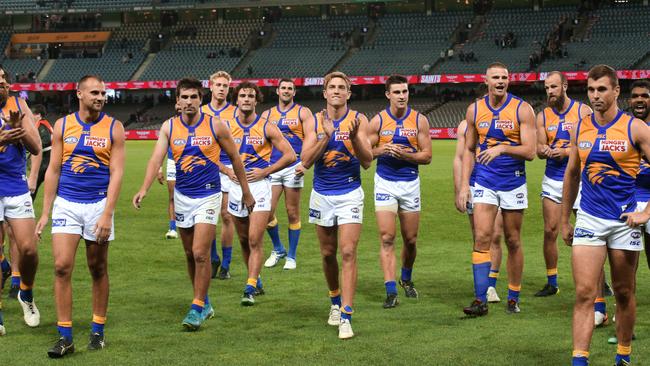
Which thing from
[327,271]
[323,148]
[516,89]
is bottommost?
[516,89]

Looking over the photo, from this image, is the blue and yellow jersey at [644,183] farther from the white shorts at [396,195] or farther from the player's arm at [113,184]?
the player's arm at [113,184]

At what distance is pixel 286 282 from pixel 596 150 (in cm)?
544

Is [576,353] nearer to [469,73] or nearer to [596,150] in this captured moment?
[596,150]

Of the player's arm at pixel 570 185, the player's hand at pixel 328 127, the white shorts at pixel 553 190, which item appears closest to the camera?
the player's arm at pixel 570 185

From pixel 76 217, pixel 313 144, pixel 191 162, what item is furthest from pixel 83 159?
pixel 313 144

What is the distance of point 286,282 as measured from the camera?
11172 mm

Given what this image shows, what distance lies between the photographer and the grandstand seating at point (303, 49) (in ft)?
200

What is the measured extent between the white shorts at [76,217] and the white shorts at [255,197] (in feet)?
9.16

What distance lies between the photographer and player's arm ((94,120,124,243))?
757 cm

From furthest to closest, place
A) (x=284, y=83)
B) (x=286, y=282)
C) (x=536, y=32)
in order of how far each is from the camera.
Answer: (x=536, y=32) < (x=284, y=83) < (x=286, y=282)

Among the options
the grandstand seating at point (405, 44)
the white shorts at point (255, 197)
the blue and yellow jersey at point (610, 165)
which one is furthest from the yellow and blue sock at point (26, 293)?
the grandstand seating at point (405, 44)

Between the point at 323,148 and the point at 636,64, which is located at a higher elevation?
the point at 323,148

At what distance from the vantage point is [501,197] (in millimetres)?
9148

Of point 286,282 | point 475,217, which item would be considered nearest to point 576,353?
point 475,217
